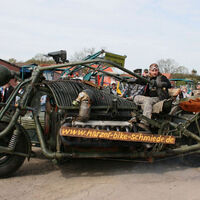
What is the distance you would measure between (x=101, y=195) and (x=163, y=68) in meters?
56.4

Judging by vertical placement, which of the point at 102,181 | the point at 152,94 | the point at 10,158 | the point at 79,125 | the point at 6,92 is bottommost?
the point at 102,181

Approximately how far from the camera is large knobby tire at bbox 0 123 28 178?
135 inches

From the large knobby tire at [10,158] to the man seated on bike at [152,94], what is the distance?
73.4 inches

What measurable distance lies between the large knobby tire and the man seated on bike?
187 centimetres

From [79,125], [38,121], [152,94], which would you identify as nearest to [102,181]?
[79,125]

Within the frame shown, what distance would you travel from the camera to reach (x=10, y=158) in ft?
11.3

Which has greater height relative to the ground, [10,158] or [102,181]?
[10,158]

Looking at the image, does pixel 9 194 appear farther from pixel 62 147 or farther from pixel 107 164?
pixel 107 164

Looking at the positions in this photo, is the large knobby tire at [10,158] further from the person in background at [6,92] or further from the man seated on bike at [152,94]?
the person in background at [6,92]

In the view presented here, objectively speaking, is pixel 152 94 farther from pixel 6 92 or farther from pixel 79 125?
pixel 6 92

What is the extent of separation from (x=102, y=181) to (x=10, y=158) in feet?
4.49

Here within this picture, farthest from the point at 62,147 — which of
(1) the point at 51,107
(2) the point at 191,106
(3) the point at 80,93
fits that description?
(2) the point at 191,106

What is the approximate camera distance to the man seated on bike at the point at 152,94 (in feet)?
12.9

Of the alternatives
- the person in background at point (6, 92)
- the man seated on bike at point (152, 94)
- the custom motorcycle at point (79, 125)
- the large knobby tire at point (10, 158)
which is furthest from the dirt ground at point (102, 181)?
the person in background at point (6, 92)
